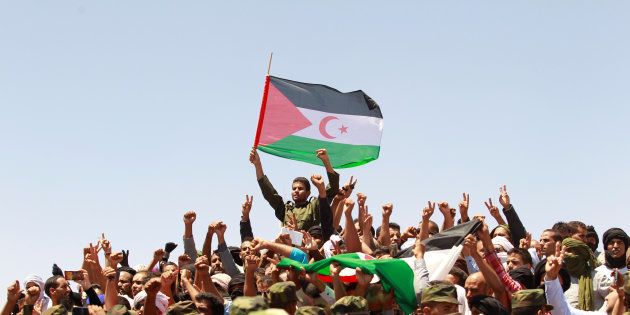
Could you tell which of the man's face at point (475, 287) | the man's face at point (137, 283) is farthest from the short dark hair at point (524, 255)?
the man's face at point (137, 283)

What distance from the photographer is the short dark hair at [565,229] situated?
33.9 ft

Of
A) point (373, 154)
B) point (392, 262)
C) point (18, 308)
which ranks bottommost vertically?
point (18, 308)

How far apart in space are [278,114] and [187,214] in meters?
3.09

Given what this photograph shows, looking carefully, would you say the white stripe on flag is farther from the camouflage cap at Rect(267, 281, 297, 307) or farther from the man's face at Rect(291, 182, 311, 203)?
the camouflage cap at Rect(267, 281, 297, 307)

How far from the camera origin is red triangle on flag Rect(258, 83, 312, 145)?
14.5 meters

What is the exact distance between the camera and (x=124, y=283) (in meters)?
11.5

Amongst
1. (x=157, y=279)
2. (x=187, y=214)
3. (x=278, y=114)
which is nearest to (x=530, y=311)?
(x=157, y=279)

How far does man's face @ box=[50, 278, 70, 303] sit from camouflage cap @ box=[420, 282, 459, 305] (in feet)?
14.9

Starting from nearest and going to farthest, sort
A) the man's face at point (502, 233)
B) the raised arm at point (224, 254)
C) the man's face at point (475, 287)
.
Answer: the man's face at point (475, 287) < the raised arm at point (224, 254) < the man's face at point (502, 233)

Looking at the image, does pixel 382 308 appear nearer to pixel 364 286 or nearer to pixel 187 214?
pixel 364 286

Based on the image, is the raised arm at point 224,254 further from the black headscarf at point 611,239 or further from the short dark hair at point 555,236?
the black headscarf at point 611,239

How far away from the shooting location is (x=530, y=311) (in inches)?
281

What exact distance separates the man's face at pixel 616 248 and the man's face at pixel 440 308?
3056 mm

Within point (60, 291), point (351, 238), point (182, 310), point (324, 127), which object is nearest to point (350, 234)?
point (351, 238)
